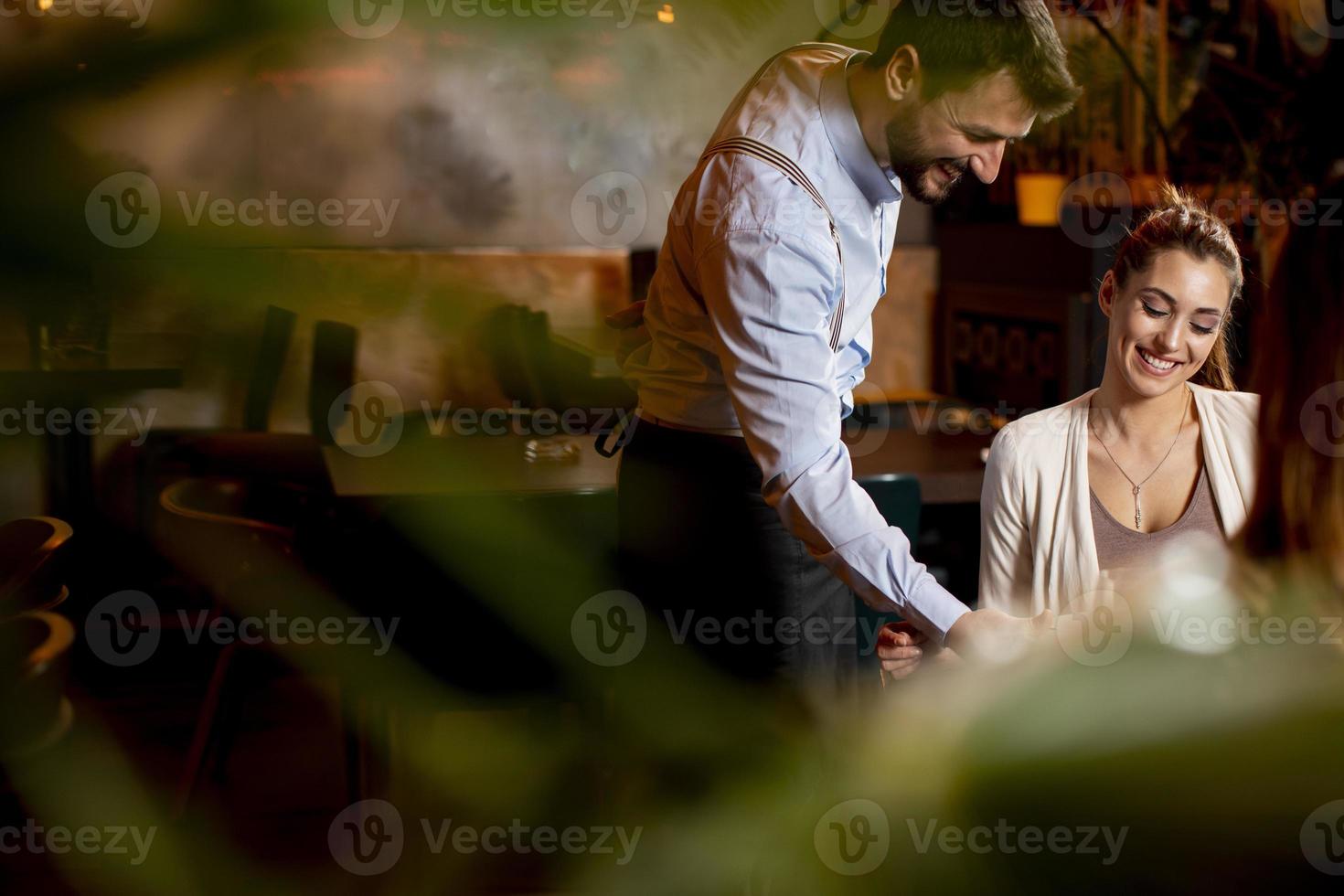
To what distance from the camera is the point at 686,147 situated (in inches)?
225

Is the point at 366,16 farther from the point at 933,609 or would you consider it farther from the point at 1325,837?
the point at 933,609

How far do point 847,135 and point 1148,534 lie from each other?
722mm

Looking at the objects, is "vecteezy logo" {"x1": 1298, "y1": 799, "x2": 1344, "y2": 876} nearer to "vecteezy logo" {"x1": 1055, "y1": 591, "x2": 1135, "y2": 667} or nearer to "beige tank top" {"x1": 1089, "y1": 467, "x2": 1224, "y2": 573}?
"vecteezy logo" {"x1": 1055, "y1": 591, "x2": 1135, "y2": 667}

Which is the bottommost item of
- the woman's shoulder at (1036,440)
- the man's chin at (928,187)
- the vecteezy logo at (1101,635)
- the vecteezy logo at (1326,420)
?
the vecteezy logo at (1101,635)

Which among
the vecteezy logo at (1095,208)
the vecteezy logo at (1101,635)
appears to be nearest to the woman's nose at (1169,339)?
the vecteezy logo at (1101,635)

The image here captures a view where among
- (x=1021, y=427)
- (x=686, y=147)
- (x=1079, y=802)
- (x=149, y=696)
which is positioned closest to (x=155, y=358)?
(x=1079, y=802)

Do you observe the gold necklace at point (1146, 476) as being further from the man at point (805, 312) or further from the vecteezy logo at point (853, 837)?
the vecteezy logo at point (853, 837)

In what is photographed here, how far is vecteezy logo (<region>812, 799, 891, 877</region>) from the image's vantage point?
0.56 m

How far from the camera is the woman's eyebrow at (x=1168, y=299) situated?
179 cm

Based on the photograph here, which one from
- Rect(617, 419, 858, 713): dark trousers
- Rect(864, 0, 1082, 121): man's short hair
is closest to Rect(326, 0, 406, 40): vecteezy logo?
Rect(864, 0, 1082, 121): man's short hair

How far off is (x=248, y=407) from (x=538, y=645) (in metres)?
0.31

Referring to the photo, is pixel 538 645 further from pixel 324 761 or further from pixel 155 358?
pixel 324 761

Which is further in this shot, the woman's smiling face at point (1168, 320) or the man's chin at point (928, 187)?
the woman's smiling face at point (1168, 320)

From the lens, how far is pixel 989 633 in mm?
1366
